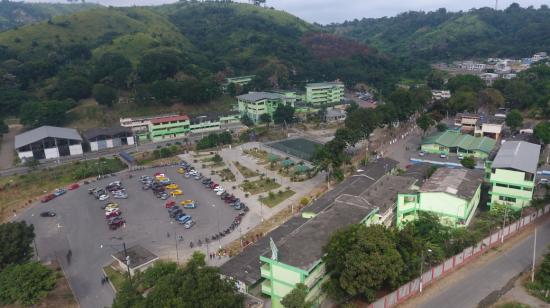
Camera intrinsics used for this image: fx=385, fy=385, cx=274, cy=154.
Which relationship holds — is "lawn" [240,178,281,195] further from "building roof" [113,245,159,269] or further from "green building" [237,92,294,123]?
"green building" [237,92,294,123]

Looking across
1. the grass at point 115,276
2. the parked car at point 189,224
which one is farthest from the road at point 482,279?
the parked car at point 189,224

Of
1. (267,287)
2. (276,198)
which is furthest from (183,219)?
(267,287)

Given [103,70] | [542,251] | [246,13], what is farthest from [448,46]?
[542,251]

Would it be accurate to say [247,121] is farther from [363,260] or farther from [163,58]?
[363,260]

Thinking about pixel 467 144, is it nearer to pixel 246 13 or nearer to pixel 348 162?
pixel 348 162

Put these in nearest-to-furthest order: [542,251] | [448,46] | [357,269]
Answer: [357,269], [542,251], [448,46]
